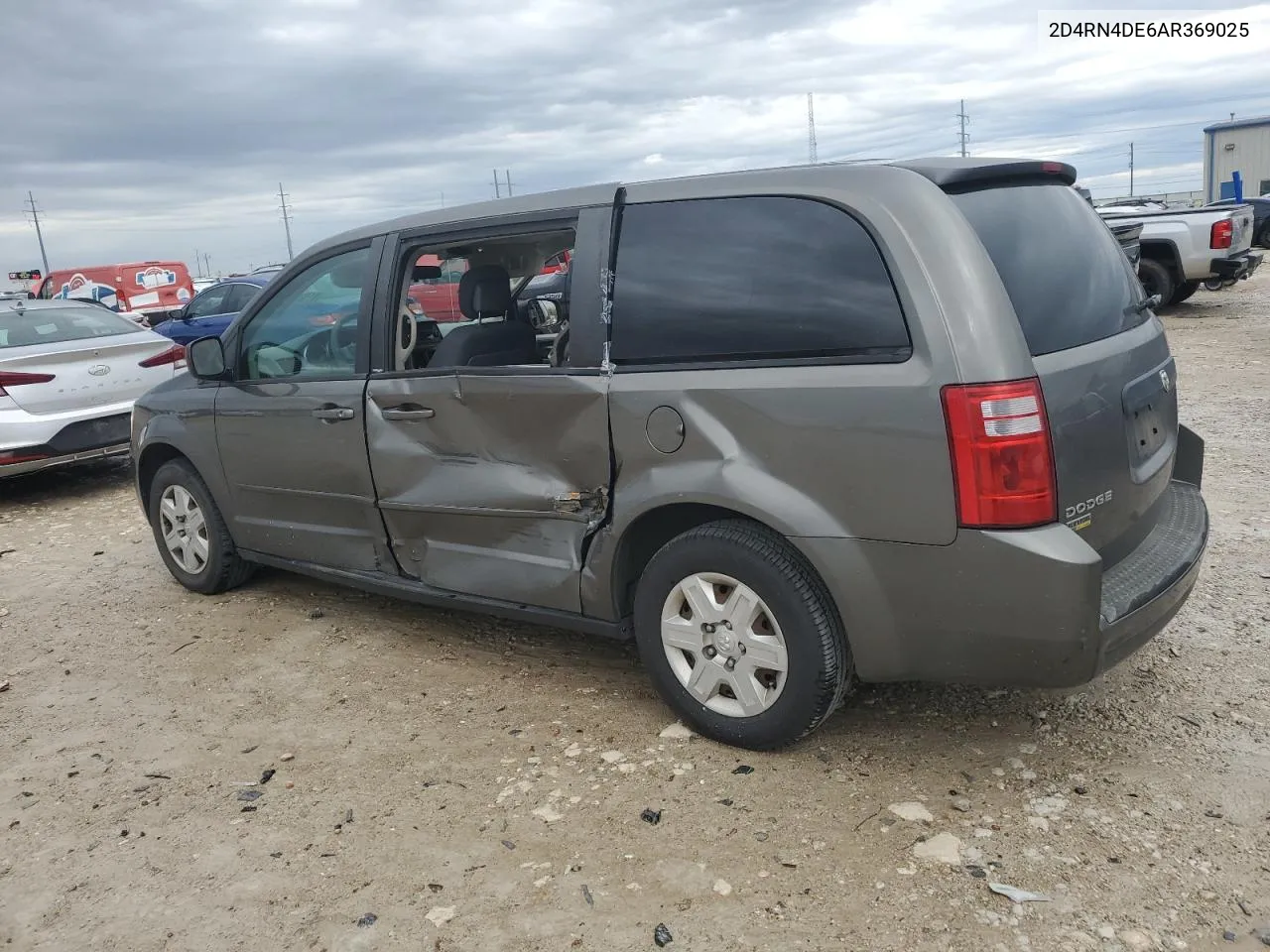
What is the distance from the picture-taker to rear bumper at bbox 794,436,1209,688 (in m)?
2.72

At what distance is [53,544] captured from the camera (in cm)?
680

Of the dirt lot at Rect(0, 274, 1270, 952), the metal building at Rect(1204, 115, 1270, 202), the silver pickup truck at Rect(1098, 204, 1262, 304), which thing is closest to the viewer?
the dirt lot at Rect(0, 274, 1270, 952)

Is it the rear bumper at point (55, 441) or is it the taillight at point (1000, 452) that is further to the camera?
the rear bumper at point (55, 441)

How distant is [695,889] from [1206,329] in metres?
12.6

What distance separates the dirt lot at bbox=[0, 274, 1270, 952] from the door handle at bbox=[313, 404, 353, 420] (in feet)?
3.33

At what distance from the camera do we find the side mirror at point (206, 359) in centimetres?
480

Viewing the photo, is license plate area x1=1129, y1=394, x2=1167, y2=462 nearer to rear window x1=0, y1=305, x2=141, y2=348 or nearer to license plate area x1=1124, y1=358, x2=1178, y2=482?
license plate area x1=1124, y1=358, x2=1178, y2=482

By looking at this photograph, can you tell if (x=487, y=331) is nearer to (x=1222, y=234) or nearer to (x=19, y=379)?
(x=19, y=379)

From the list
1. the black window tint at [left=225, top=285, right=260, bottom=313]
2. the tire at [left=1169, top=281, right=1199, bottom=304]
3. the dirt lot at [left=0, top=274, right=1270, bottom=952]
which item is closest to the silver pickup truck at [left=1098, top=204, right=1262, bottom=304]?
the tire at [left=1169, top=281, right=1199, bottom=304]

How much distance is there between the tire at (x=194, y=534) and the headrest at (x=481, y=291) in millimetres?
1807

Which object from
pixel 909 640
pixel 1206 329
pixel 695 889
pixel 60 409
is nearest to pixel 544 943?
pixel 695 889

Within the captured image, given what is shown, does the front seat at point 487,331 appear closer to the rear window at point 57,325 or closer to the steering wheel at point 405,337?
the steering wheel at point 405,337

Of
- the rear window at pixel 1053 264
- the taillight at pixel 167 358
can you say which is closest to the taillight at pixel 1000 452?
the rear window at pixel 1053 264

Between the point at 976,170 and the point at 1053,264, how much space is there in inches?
14.2
